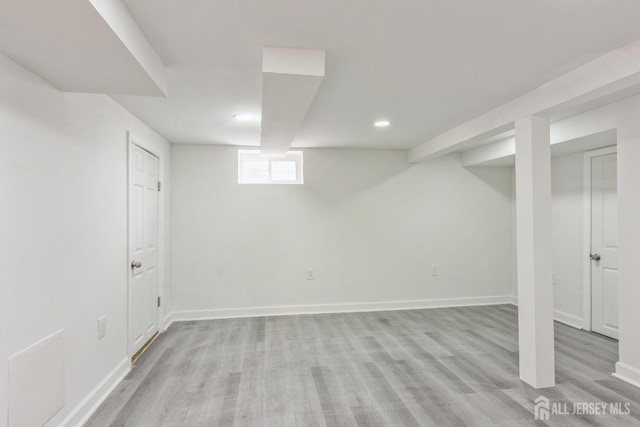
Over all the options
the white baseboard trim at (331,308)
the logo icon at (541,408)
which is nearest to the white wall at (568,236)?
the white baseboard trim at (331,308)

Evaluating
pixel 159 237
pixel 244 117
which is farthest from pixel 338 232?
pixel 159 237

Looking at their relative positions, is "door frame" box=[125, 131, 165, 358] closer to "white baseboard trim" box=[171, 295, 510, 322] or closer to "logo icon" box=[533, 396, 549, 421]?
"white baseboard trim" box=[171, 295, 510, 322]

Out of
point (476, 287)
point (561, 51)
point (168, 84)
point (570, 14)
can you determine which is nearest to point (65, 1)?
point (168, 84)

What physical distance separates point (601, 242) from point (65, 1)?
189 inches

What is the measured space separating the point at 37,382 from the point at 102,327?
69 cm

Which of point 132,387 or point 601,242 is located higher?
point 601,242

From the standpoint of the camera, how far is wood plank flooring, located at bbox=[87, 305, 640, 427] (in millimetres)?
2080

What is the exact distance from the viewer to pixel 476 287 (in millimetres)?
4711

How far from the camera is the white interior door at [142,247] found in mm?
2873

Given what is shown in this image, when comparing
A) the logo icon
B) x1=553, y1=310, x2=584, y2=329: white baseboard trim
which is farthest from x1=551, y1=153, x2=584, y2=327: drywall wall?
the logo icon

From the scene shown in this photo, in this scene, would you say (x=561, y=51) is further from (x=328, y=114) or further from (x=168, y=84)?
(x=168, y=84)

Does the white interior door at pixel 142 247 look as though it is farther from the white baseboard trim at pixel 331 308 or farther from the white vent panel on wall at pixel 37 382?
the white vent panel on wall at pixel 37 382

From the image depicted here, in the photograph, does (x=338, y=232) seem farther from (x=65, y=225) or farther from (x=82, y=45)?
(x=82, y=45)

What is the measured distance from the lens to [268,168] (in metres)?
4.38
